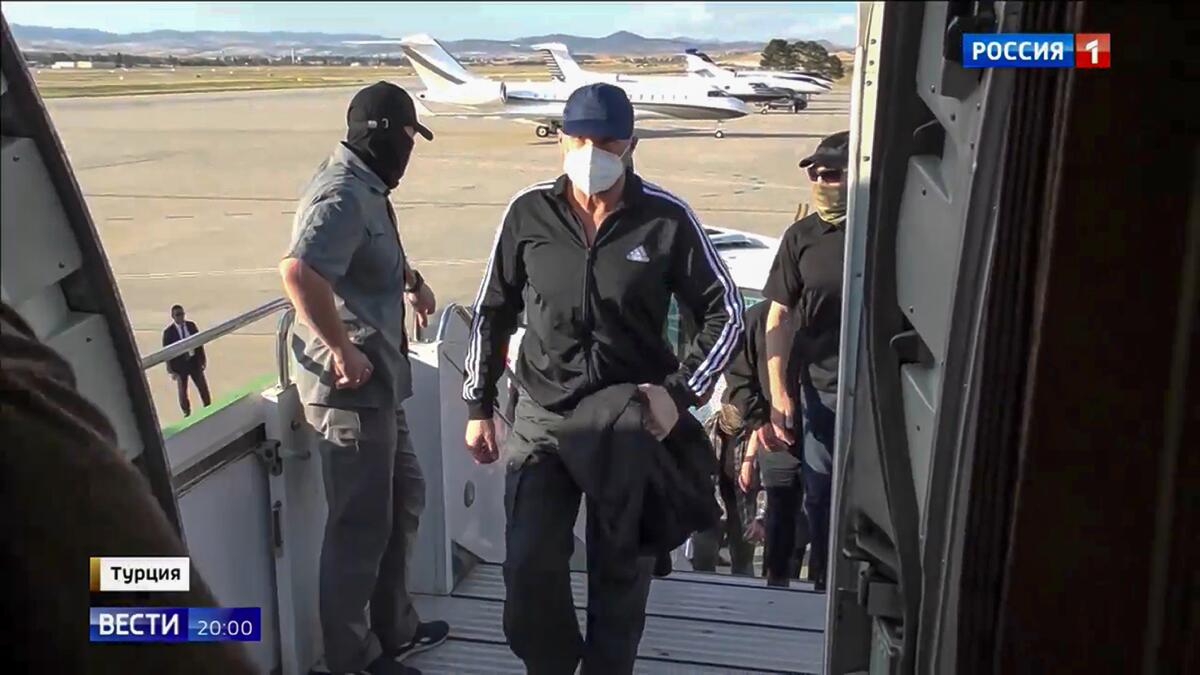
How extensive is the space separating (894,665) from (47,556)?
1.27 metres

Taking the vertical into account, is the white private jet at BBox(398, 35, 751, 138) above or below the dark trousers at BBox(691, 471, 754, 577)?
above

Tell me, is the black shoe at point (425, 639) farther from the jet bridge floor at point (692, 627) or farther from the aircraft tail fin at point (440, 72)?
the aircraft tail fin at point (440, 72)

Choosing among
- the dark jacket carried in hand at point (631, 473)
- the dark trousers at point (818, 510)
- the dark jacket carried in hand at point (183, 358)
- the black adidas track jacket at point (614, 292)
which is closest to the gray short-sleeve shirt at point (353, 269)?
the black adidas track jacket at point (614, 292)

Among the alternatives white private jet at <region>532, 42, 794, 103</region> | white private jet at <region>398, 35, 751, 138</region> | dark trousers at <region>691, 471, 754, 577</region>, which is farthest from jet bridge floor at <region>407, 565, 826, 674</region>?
white private jet at <region>532, 42, 794, 103</region>

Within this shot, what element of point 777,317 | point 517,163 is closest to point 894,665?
point 777,317

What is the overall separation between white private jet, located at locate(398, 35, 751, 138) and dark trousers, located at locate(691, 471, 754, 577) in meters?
13.6

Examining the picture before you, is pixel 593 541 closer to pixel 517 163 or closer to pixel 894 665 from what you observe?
pixel 894 665

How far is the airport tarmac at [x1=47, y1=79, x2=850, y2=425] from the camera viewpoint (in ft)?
37.1

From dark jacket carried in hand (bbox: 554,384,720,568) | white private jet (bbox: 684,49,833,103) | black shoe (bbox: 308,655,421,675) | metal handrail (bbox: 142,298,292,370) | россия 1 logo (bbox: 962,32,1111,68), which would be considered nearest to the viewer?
россия 1 logo (bbox: 962,32,1111,68)

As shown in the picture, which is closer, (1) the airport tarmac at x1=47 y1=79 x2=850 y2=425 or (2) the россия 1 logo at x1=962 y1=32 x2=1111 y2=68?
(2) the россия 1 logo at x1=962 y1=32 x2=1111 y2=68

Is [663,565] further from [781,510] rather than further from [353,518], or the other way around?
[781,510]

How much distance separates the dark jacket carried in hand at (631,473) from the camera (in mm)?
2592

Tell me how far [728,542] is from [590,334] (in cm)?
222

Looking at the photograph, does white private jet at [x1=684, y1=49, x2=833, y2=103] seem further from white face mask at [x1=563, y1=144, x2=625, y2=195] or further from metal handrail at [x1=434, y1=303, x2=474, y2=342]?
white face mask at [x1=563, y1=144, x2=625, y2=195]
